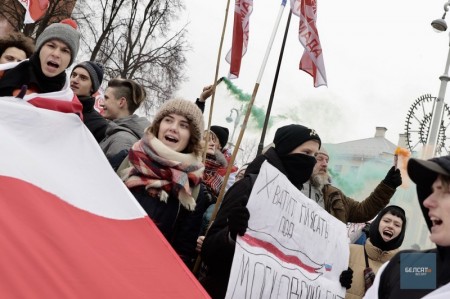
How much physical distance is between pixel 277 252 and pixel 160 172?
0.77m

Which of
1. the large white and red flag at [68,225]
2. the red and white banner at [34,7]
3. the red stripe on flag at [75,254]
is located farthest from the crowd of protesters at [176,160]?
the red and white banner at [34,7]

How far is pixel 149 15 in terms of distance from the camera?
72.7 ft

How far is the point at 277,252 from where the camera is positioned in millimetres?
2953

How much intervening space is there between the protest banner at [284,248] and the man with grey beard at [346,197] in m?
0.51

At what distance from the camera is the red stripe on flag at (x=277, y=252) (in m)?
2.79

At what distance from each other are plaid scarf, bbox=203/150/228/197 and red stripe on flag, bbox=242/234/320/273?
1.71 meters

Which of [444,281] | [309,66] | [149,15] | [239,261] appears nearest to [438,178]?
[444,281]

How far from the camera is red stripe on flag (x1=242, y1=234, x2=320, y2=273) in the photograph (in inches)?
110

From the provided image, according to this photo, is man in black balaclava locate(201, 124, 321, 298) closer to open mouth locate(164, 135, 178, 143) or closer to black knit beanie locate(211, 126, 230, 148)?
open mouth locate(164, 135, 178, 143)

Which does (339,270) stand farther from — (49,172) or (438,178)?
(49,172)

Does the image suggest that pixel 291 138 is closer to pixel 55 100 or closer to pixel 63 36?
pixel 55 100


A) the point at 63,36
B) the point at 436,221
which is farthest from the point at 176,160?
the point at 436,221

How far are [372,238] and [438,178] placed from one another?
2611 mm

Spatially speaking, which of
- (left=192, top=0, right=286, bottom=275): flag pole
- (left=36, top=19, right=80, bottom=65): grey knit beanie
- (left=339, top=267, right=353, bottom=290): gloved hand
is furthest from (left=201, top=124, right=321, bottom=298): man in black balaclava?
(left=36, top=19, right=80, bottom=65): grey knit beanie
